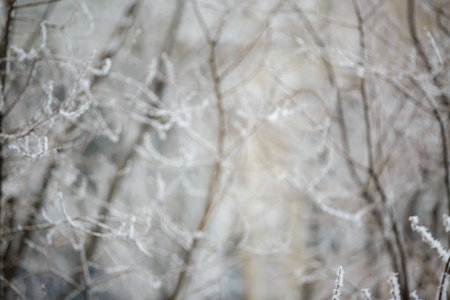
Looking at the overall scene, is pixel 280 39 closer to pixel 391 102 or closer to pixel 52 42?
pixel 391 102

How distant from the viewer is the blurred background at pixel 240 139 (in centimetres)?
226

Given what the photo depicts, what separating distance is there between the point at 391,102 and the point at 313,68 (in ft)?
4.94

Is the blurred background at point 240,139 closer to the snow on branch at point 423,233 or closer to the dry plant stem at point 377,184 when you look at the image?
the dry plant stem at point 377,184

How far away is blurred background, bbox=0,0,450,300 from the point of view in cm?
226

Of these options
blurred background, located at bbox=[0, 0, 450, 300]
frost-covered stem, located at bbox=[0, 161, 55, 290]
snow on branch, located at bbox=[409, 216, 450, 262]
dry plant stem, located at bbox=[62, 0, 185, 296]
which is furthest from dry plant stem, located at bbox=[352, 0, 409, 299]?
frost-covered stem, located at bbox=[0, 161, 55, 290]

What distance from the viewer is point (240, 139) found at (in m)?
2.53

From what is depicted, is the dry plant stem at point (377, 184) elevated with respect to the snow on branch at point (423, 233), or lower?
elevated

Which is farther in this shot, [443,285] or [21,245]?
[21,245]

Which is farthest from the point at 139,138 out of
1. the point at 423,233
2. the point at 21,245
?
the point at 423,233

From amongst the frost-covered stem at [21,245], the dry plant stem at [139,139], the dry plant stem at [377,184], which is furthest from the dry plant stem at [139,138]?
the dry plant stem at [377,184]

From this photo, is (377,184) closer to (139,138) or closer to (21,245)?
(139,138)

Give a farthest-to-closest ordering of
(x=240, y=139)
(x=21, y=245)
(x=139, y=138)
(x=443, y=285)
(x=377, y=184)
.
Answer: (x=139, y=138), (x=21, y=245), (x=240, y=139), (x=377, y=184), (x=443, y=285)

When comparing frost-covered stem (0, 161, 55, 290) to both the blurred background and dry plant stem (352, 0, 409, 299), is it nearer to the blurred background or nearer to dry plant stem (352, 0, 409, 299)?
the blurred background

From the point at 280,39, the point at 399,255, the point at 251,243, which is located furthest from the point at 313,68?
the point at 399,255
